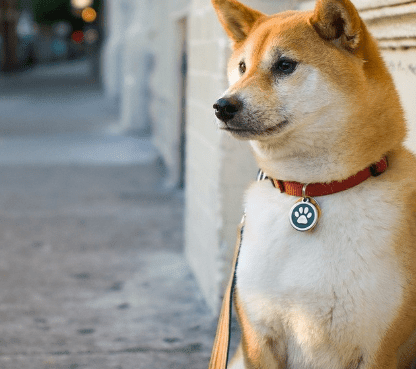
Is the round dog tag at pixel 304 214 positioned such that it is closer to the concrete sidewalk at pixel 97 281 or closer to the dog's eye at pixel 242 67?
the dog's eye at pixel 242 67

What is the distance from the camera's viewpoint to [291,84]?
6.62ft

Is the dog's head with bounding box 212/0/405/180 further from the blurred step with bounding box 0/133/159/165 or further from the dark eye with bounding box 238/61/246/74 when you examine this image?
the blurred step with bounding box 0/133/159/165

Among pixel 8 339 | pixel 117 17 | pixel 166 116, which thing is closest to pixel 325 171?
pixel 8 339

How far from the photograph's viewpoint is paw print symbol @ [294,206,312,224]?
194cm

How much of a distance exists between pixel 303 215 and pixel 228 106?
43 cm

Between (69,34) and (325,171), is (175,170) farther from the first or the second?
(69,34)

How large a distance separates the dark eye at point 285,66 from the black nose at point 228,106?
0.60ft

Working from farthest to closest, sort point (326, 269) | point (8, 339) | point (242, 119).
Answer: point (8, 339) → point (242, 119) → point (326, 269)

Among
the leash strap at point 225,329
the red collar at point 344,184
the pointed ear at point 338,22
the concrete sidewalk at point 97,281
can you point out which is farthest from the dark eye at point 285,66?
the concrete sidewalk at point 97,281

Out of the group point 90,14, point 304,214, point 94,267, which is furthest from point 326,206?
point 90,14

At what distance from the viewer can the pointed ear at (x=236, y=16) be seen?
7.44ft

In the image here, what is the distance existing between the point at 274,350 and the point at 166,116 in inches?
238

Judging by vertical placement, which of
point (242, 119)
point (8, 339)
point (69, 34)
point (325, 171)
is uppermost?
point (242, 119)

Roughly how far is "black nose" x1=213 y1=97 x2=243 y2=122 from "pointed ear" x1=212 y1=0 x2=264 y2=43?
0.41 m
